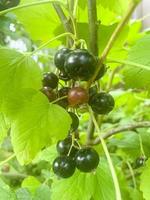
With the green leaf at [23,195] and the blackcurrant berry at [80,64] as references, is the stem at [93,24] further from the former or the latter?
the green leaf at [23,195]

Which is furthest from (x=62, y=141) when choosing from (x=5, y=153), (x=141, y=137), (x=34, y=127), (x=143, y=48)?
(x=5, y=153)

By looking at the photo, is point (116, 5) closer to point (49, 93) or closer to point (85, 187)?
point (49, 93)

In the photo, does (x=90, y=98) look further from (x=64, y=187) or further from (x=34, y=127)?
(x=64, y=187)

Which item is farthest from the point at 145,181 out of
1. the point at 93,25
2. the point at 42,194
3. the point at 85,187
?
the point at 93,25

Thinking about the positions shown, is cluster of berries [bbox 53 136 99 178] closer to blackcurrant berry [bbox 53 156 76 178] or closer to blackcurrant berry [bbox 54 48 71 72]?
blackcurrant berry [bbox 53 156 76 178]

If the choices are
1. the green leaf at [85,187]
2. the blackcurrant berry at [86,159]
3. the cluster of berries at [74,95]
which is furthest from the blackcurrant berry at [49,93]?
the green leaf at [85,187]

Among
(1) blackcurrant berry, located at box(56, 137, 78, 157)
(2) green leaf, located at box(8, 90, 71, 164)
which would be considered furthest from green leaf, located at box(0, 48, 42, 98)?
(1) blackcurrant berry, located at box(56, 137, 78, 157)
